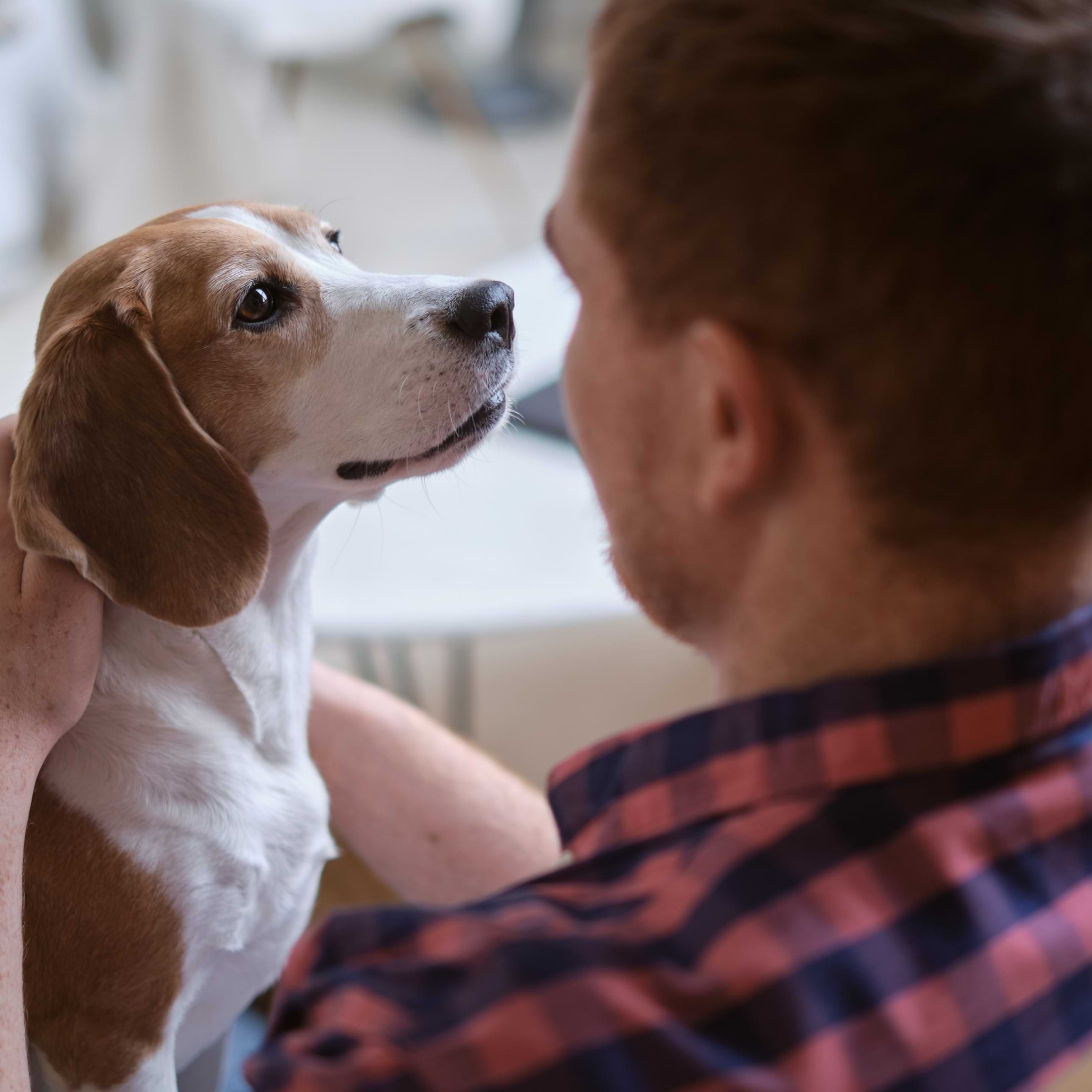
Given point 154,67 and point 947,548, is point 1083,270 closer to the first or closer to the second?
point 947,548

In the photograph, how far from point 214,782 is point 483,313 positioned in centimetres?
51

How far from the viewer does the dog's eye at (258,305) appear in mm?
1123

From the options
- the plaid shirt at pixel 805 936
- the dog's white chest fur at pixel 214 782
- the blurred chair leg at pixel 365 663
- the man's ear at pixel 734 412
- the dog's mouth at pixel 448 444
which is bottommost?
the blurred chair leg at pixel 365 663

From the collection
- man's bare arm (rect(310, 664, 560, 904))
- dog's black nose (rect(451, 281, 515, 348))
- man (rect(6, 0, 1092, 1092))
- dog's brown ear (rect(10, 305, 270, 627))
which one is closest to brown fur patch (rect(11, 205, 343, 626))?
dog's brown ear (rect(10, 305, 270, 627))

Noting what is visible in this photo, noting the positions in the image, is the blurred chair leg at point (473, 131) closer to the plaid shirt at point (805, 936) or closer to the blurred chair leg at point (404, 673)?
the blurred chair leg at point (404, 673)

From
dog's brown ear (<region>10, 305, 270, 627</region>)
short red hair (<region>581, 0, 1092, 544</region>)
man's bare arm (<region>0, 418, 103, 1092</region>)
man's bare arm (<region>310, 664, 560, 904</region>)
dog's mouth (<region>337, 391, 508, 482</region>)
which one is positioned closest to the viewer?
short red hair (<region>581, 0, 1092, 544</region>)

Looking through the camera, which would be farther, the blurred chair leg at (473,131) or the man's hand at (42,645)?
the blurred chair leg at (473,131)

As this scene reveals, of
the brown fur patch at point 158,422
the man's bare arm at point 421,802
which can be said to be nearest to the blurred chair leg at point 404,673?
the man's bare arm at point 421,802

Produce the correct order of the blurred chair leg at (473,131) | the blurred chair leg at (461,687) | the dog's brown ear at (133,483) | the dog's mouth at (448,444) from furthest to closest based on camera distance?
1. the blurred chair leg at (473,131)
2. the blurred chair leg at (461,687)
3. the dog's mouth at (448,444)
4. the dog's brown ear at (133,483)

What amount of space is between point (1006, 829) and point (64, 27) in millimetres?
2462

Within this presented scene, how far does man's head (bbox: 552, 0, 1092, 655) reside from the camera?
19.6 inches

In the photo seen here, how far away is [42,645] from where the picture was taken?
90cm

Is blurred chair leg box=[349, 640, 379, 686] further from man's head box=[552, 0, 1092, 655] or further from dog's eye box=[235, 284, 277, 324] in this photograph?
man's head box=[552, 0, 1092, 655]

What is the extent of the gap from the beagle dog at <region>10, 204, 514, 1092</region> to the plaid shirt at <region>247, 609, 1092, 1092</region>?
44 cm
